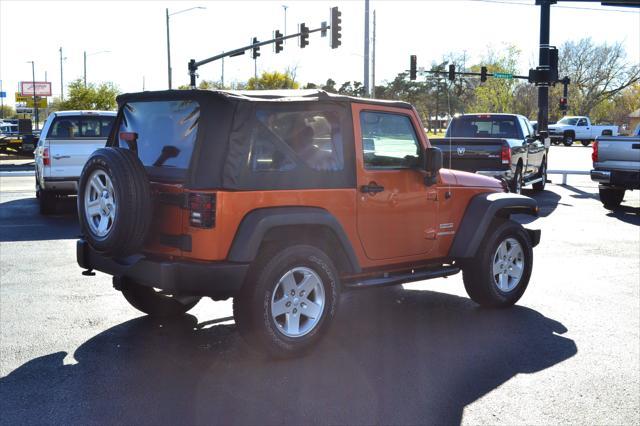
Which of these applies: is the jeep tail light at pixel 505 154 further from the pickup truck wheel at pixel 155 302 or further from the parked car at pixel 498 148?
the pickup truck wheel at pixel 155 302

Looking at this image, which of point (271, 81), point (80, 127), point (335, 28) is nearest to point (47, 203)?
point (80, 127)

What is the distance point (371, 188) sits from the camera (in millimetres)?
5805

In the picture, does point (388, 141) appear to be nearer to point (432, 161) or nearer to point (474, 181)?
point (432, 161)

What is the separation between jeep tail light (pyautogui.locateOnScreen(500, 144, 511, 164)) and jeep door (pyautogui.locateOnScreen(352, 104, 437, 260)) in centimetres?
833

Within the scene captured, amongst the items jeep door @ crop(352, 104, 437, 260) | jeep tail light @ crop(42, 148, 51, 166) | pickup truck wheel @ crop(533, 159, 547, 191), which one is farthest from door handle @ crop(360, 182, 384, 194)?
pickup truck wheel @ crop(533, 159, 547, 191)

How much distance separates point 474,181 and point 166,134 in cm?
296

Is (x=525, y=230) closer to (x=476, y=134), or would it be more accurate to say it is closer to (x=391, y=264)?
(x=391, y=264)

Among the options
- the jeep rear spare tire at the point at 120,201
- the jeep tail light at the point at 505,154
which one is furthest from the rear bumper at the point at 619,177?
the jeep rear spare tire at the point at 120,201

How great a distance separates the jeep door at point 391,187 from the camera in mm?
5816

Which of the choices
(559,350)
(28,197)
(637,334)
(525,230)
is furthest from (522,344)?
(28,197)

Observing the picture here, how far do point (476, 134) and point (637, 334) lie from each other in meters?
11.1

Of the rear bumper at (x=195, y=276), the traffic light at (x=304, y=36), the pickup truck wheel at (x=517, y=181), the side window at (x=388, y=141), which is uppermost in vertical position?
the traffic light at (x=304, y=36)

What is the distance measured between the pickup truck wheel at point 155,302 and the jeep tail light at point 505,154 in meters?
9.19

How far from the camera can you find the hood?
266 inches
